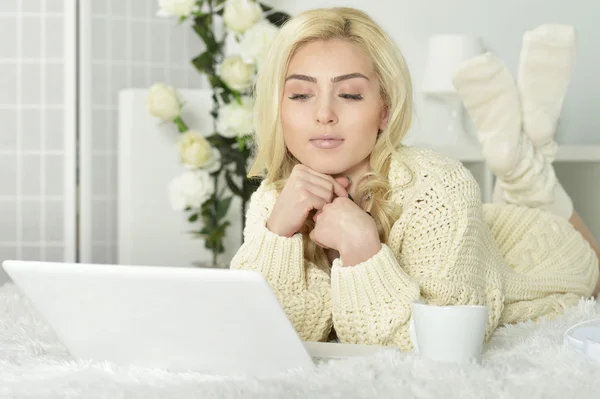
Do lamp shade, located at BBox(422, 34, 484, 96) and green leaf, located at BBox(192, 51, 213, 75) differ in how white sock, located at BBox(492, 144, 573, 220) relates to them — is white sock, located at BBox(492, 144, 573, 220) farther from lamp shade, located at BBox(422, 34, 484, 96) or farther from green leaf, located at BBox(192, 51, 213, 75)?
green leaf, located at BBox(192, 51, 213, 75)

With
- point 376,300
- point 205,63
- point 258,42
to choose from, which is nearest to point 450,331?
point 376,300

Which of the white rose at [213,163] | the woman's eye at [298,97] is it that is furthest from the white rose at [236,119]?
the woman's eye at [298,97]

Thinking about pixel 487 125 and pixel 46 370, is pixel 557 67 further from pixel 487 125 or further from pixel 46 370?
pixel 46 370

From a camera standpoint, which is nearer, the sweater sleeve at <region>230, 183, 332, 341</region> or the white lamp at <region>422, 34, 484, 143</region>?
the sweater sleeve at <region>230, 183, 332, 341</region>

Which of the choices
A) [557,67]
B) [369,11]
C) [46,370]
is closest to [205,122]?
[369,11]

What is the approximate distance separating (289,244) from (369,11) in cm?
237

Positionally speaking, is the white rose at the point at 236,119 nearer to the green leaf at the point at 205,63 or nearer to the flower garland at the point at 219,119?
the flower garland at the point at 219,119

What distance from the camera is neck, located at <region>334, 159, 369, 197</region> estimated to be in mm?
1615

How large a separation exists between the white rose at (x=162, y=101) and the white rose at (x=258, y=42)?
0.30m

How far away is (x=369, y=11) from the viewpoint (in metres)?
3.72

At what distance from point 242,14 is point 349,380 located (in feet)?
6.26

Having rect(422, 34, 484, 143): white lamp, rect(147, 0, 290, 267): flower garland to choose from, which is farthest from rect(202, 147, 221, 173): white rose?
rect(422, 34, 484, 143): white lamp

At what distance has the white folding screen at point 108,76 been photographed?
10.4 feet

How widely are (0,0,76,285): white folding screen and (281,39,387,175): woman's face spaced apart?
179 centimetres
